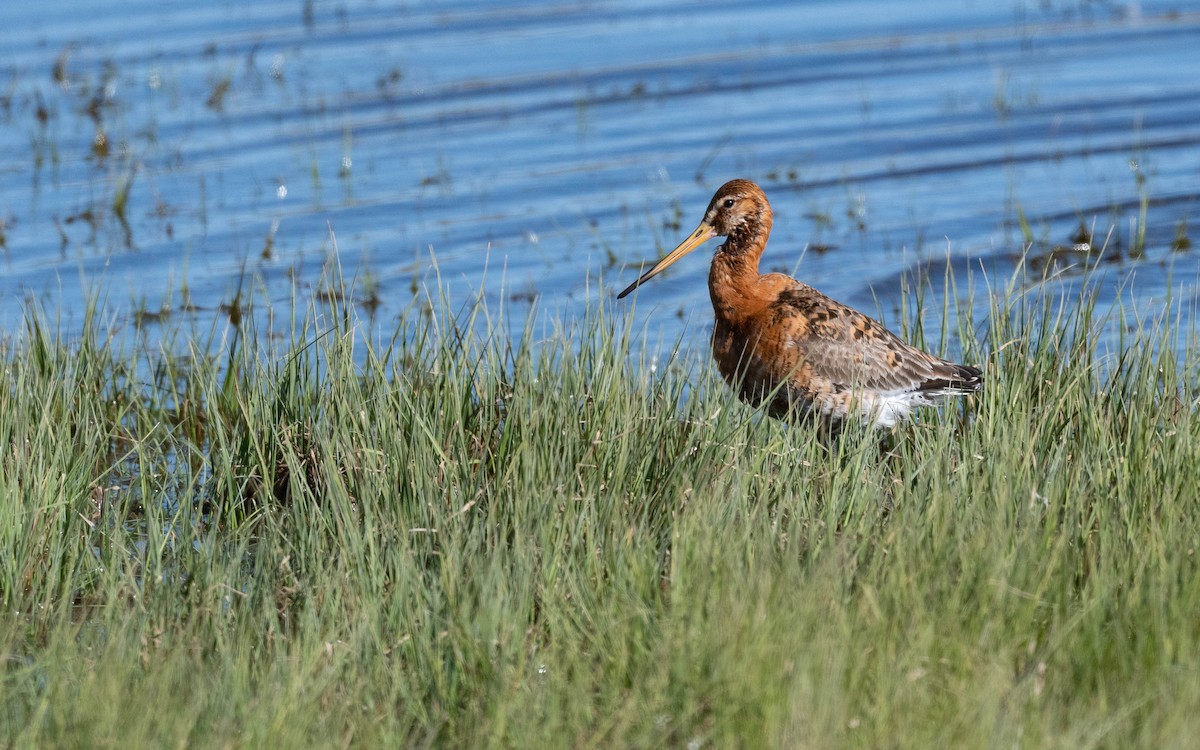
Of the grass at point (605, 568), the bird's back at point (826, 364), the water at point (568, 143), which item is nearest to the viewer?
the grass at point (605, 568)

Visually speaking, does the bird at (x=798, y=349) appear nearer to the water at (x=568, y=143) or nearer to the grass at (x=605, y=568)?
the grass at (x=605, y=568)

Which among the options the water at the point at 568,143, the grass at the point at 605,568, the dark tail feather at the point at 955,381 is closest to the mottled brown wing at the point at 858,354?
the dark tail feather at the point at 955,381

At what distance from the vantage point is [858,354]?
6.52 metres

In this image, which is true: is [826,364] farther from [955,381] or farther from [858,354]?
[955,381]

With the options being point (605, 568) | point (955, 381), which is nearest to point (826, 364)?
point (955, 381)

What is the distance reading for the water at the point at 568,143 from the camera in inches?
427

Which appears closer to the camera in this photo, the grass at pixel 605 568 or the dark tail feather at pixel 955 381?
the grass at pixel 605 568

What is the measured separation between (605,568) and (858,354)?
7.19ft

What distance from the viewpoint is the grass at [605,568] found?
12.5ft

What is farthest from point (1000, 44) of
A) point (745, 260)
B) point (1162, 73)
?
point (745, 260)

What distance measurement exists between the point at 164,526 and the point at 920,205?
25.2 feet

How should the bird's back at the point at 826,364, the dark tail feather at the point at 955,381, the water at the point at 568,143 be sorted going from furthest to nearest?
the water at the point at 568,143 < the bird's back at the point at 826,364 < the dark tail feather at the point at 955,381

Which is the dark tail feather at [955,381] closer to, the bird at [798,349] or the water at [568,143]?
the bird at [798,349]

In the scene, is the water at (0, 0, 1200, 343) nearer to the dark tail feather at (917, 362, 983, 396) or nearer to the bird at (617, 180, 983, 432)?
the bird at (617, 180, 983, 432)
